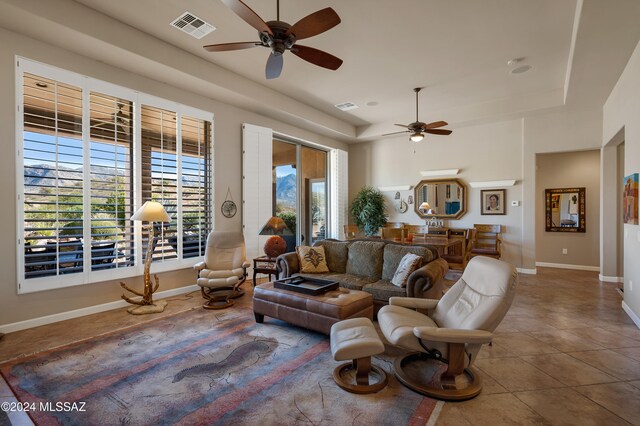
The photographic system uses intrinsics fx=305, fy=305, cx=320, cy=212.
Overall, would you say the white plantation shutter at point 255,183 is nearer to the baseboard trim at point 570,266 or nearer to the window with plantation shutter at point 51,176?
the window with plantation shutter at point 51,176

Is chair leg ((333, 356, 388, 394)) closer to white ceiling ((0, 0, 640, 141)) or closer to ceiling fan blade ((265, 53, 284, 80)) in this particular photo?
ceiling fan blade ((265, 53, 284, 80))

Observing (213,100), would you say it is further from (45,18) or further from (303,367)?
(303,367)

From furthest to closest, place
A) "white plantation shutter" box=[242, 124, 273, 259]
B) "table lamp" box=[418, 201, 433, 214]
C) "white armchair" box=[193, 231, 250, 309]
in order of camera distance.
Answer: "table lamp" box=[418, 201, 433, 214] → "white plantation shutter" box=[242, 124, 273, 259] → "white armchair" box=[193, 231, 250, 309]

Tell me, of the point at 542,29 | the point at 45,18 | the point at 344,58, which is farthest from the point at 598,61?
the point at 45,18

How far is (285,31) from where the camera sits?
274 cm

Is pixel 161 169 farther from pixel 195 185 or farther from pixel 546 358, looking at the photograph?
pixel 546 358

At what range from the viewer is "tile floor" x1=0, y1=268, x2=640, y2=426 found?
205 centimetres

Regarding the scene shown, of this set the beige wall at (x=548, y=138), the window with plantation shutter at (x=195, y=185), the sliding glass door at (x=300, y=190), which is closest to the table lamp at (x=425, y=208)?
the beige wall at (x=548, y=138)

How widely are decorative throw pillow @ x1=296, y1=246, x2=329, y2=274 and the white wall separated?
384 centimetres

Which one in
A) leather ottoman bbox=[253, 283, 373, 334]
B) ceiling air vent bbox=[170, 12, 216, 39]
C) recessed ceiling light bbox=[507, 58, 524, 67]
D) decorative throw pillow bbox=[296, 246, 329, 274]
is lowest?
leather ottoman bbox=[253, 283, 373, 334]

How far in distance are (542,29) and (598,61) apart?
0.91 m

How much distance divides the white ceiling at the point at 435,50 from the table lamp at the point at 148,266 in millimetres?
2287

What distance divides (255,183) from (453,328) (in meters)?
4.54

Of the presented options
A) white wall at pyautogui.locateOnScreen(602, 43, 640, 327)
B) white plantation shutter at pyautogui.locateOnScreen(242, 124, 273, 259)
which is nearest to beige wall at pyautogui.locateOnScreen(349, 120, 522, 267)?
white wall at pyautogui.locateOnScreen(602, 43, 640, 327)
